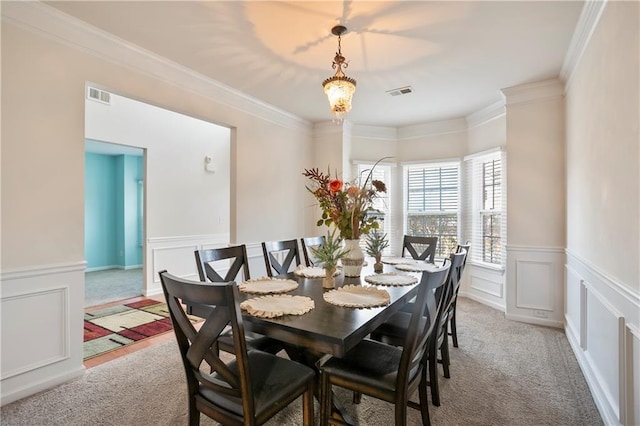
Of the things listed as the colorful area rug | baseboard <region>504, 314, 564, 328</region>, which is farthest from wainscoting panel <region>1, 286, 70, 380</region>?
baseboard <region>504, 314, 564, 328</region>

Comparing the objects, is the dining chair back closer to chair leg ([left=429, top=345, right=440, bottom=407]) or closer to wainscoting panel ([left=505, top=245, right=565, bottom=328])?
chair leg ([left=429, top=345, right=440, bottom=407])

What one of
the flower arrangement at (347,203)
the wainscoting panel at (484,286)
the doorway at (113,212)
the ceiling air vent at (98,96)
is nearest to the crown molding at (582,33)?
the flower arrangement at (347,203)

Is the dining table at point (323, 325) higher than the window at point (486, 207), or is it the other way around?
the window at point (486, 207)

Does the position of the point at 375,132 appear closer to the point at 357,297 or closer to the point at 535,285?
the point at 535,285

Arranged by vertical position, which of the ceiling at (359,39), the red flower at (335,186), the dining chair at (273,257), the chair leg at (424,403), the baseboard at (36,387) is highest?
the ceiling at (359,39)

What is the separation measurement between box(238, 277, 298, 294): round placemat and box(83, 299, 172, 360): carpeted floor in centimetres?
116

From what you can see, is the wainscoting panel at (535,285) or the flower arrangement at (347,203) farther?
the wainscoting panel at (535,285)

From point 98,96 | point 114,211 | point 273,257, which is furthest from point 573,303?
point 114,211

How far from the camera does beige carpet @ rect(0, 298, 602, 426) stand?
2.04 metres

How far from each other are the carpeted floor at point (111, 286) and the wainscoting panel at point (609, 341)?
550cm

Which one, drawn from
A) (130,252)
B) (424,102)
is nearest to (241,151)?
(424,102)

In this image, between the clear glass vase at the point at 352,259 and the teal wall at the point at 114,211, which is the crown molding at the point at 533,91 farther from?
the teal wall at the point at 114,211

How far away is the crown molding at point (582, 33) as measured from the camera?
220 centimetres

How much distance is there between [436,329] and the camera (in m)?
2.03
